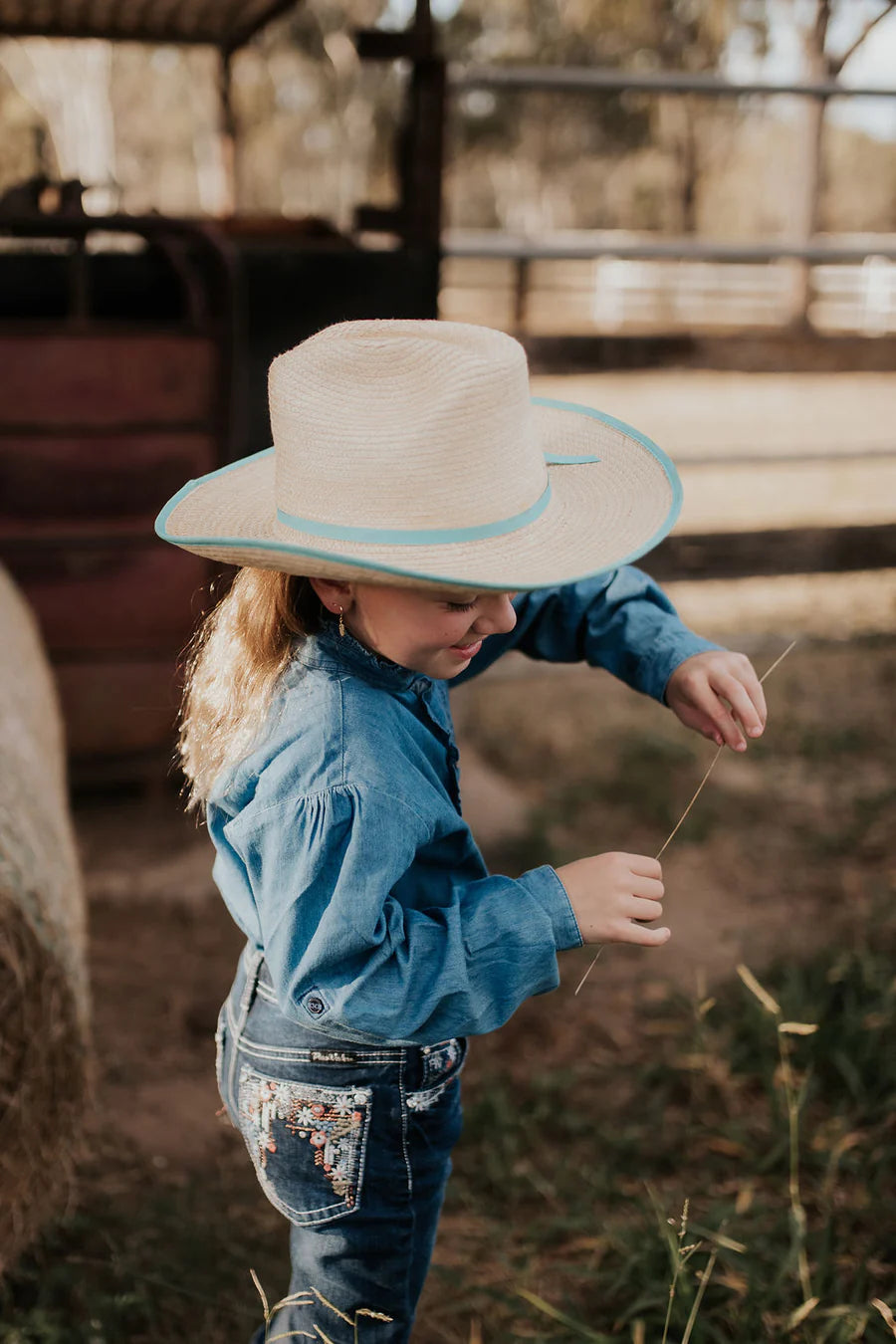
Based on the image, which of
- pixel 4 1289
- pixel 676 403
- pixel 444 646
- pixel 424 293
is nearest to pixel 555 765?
pixel 424 293

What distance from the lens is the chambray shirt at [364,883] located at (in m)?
1.31

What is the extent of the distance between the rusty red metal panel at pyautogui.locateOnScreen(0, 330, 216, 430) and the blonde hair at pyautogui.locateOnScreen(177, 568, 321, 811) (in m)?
2.36

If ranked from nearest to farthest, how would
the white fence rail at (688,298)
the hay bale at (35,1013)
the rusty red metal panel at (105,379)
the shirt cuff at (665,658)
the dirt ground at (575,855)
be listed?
the shirt cuff at (665,658) → the hay bale at (35,1013) → the dirt ground at (575,855) → the rusty red metal panel at (105,379) → the white fence rail at (688,298)

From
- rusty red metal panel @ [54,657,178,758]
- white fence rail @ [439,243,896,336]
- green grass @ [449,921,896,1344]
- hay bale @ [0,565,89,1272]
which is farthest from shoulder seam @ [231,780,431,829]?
white fence rail @ [439,243,896,336]

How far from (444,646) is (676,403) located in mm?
11143

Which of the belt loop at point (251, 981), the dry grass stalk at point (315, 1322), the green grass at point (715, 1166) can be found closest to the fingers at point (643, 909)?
the belt loop at point (251, 981)

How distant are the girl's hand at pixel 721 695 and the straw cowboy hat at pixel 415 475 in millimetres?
262

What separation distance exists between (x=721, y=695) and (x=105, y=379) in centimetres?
259

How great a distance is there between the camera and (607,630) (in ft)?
5.78

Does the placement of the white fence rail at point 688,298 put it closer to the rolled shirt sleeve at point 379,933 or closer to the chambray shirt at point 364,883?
the chambray shirt at point 364,883

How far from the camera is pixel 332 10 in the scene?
86.1 feet

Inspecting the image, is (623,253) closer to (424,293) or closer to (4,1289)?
(424,293)

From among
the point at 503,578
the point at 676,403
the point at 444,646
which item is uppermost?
the point at 503,578

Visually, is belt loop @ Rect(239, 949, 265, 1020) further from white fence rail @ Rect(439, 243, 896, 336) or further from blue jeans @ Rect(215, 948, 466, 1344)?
white fence rail @ Rect(439, 243, 896, 336)
